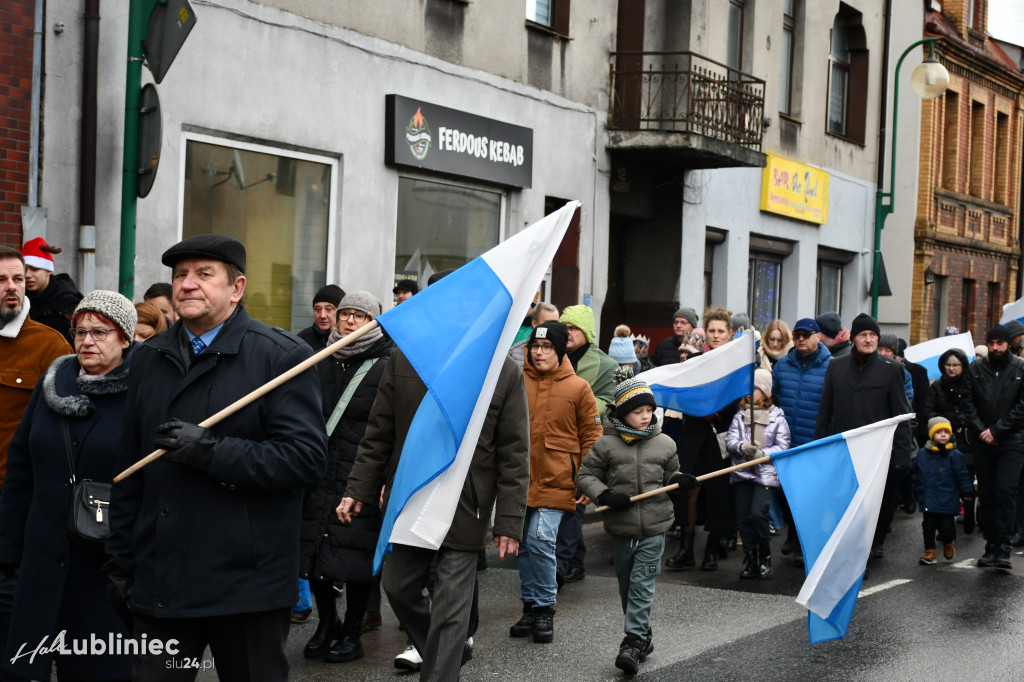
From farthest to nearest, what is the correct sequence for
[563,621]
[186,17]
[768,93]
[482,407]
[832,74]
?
[832,74]
[768,93]
[186,17]
[563,621]
[482,407]

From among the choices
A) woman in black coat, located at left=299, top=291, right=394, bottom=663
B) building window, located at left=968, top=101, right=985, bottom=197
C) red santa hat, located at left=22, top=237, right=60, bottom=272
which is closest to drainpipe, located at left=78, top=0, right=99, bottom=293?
red santa hat, located at left=22, top=237, right=60, bottom=272

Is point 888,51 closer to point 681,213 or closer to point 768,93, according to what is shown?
point 768,93

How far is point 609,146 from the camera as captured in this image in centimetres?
1733

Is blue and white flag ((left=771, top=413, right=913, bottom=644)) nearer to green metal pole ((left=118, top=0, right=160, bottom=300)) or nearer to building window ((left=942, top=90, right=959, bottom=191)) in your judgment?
green metal pole ((left=118, top=0, right=160, bottom=300))

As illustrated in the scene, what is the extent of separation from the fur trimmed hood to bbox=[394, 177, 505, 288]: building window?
904 cm

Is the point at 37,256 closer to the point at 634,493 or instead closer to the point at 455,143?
the point at 634,493

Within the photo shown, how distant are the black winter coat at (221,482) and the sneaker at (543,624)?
3.52m

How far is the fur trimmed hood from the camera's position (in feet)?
16.2

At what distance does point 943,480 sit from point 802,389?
1.40m

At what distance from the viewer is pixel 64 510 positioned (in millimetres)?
4977

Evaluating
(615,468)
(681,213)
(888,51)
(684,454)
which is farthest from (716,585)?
(888,51)

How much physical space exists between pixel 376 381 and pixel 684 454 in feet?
13.8

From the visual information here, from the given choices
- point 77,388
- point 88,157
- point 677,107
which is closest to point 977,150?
point 677,107

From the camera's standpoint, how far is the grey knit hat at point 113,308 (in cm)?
504
